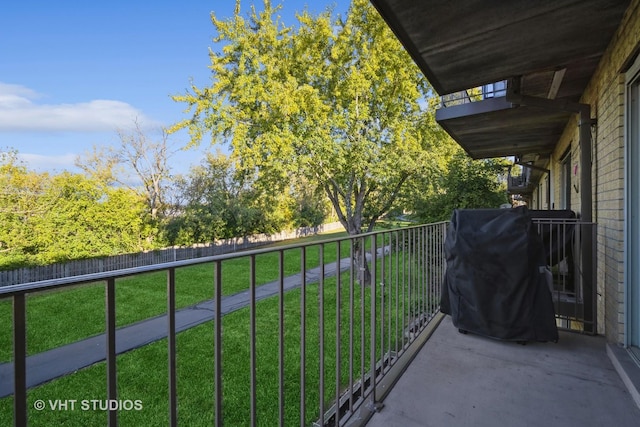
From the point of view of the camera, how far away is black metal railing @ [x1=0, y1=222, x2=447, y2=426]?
76cm

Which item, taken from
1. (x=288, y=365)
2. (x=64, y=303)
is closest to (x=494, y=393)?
(x=288, y=365)

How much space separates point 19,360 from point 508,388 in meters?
2.35

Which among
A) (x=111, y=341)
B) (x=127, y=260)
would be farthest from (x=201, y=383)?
(x=127, y=260)

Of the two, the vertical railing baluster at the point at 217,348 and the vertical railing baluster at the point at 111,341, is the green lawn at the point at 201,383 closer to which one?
the vertical railing baluster at the point at 217,348

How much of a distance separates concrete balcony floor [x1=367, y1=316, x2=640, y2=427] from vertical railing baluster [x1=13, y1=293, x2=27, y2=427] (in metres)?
1.56

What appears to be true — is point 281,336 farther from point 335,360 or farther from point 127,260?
point 127,260

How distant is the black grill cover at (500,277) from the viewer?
98.0 inches

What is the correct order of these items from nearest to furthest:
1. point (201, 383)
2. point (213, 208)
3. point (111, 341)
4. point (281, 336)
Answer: point (111, 341), point (281, 336), point (201, 383), point (213, 208)

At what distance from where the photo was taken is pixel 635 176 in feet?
7.61

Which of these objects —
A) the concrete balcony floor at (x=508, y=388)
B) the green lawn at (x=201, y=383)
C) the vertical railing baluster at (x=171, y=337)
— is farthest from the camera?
the green lawn at (x=201, y=383)

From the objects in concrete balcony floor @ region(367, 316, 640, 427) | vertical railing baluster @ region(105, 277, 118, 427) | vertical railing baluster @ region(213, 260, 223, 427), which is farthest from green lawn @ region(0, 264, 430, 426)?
vertical railing baluster @ region(105, 277, 118, 427)

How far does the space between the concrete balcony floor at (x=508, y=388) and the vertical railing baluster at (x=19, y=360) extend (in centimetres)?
156

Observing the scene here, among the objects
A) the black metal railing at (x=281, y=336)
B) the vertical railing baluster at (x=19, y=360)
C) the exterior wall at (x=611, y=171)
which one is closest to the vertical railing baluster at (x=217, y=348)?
the black metal railing at (x=281, y=336)

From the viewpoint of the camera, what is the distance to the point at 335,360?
3238 mm
